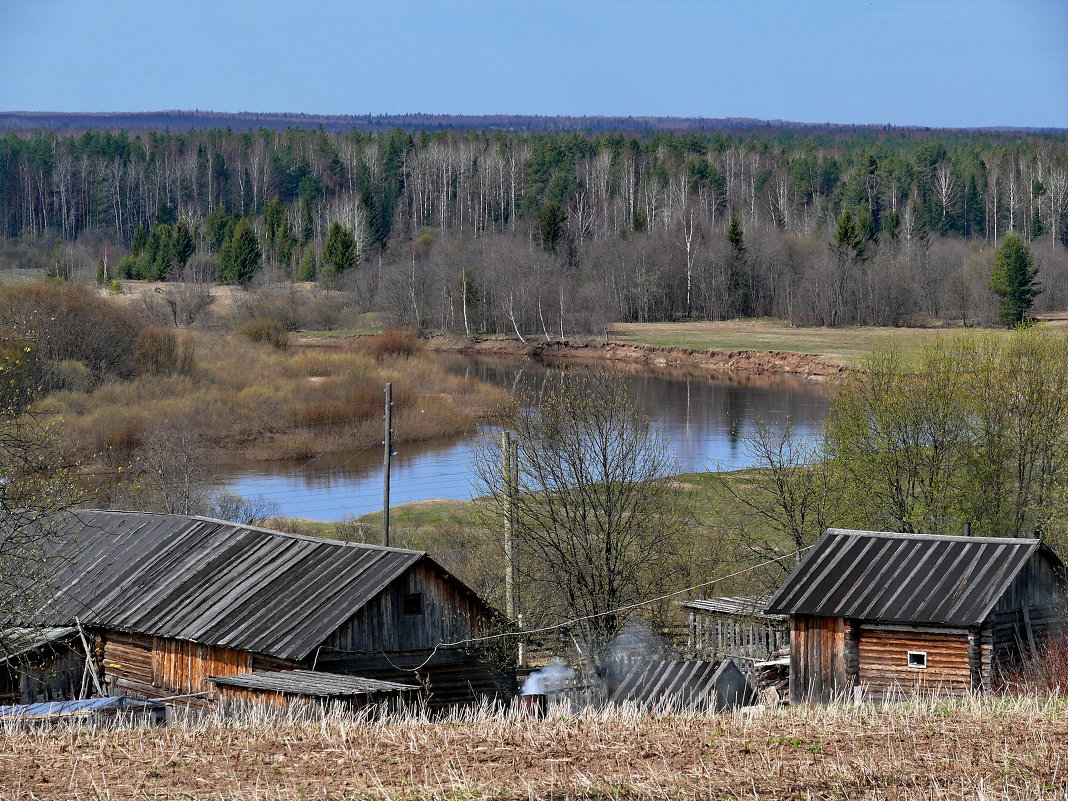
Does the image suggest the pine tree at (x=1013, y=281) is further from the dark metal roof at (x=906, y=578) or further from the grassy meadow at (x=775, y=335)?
the dark metal roof at (x=906, y=578)

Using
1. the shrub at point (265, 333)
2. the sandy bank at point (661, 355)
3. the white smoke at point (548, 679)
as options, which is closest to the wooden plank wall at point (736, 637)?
the white smoke at point (548, 679)

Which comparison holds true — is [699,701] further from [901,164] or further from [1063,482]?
[901,164]

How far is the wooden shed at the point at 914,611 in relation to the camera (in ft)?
55.5

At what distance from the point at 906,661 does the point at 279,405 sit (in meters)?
31.9

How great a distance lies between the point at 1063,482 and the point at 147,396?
3238 centimetres

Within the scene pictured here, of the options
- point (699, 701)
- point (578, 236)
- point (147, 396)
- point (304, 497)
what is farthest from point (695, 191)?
point (699, 701)

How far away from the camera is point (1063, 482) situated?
89.0 ft

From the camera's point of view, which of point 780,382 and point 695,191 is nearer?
point 780,382

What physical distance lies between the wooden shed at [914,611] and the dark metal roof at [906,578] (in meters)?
0.01

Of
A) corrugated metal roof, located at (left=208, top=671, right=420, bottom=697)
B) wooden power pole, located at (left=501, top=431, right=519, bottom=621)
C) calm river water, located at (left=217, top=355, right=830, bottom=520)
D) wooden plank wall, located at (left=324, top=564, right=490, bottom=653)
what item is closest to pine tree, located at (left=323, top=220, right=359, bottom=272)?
calm river water, located at (left=217, top=355, right=830, bottom=520)

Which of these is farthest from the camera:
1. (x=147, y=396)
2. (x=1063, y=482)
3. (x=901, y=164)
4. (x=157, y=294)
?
(x=901, y=164)

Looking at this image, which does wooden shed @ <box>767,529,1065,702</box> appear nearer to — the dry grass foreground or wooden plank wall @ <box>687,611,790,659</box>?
wooden plank wall @ <box>687,611,790,659</box>

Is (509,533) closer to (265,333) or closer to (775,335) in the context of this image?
(265,333)

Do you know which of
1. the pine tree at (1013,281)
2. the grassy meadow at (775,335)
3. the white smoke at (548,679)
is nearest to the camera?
the white smoke at (548,679)
